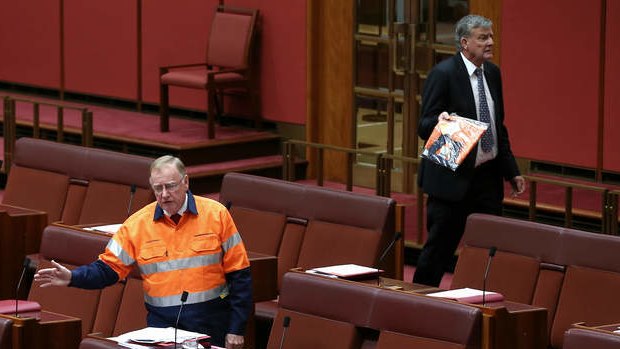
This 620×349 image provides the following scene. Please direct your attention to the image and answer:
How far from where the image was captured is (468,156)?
601cm

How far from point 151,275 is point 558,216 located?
8.21ft

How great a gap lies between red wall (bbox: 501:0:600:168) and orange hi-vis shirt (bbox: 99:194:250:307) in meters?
3.60

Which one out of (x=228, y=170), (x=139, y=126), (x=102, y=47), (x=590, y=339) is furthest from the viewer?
(x=102, y=47)

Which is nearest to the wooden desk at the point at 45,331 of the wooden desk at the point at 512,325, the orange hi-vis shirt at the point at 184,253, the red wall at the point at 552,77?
the orange hi-vis shirt at the point at 184,253

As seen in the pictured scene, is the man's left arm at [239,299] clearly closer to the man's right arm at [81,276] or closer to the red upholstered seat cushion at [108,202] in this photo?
the man's right arm at [81,276]

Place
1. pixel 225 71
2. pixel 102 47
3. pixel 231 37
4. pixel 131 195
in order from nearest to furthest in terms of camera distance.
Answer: pixel 131 195, pixel 225 71, pixel 231 37, pixel 102 47

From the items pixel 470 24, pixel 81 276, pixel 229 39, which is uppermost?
pixel 470 24

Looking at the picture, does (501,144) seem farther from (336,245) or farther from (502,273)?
(336,245)

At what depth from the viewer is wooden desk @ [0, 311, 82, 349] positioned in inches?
202

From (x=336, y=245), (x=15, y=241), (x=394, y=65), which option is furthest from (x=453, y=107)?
(x=394, y=65)

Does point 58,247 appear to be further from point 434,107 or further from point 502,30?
point 502,30

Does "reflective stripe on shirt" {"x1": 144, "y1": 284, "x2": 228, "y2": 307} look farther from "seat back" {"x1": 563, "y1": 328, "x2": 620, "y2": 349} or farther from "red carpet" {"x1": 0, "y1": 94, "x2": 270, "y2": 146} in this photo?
"red carpet" {"x1": 0, "y1": 94, "x2": 270, "y2": 146}

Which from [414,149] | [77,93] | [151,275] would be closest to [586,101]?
[414,149]

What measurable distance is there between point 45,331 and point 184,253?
27.2 inches
